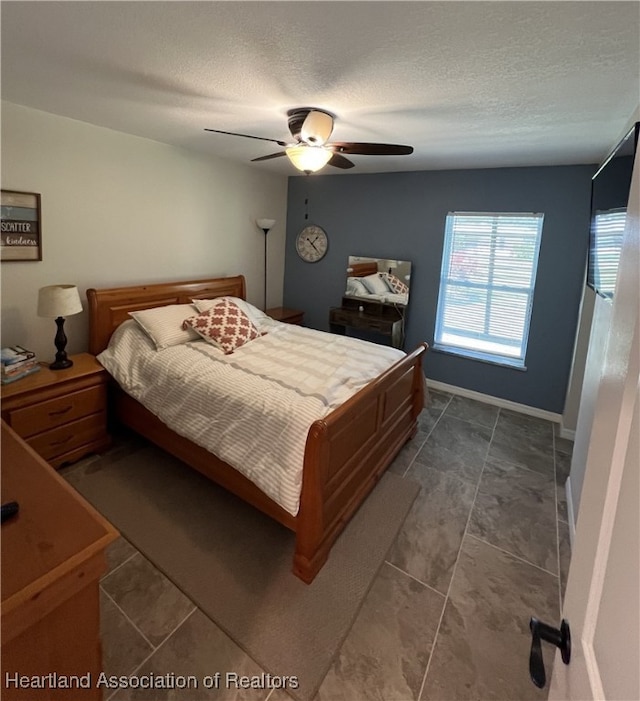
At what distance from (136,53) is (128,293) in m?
1.94

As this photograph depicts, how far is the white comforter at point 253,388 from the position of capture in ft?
6.37

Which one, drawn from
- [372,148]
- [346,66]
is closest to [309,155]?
[372,148]

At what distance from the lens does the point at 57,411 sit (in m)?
2.52

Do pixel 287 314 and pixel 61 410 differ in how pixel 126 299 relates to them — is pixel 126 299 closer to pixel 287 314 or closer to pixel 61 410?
pixel 61 410

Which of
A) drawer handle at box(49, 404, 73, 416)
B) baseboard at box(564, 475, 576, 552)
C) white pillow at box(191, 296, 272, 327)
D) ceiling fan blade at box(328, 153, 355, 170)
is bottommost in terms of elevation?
baseboard at box(564, 475, 576, 552)

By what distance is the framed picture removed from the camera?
2514mm

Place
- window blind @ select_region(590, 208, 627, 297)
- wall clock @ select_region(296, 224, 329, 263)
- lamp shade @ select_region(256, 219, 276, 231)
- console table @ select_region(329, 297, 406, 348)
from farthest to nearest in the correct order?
wall clock @ select_region(296, 224, 329, 263)
lamp shade @ select_region(256, 219, 276, 231)
console table @ select_region(329, 297, 406, 348)
window blind @ select_region(590, 208, 627, 297)

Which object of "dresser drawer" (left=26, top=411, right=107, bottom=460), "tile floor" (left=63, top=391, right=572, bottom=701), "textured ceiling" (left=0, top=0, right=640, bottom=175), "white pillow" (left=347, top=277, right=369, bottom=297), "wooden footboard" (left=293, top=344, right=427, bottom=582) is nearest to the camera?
"textured ceiling" (left=0, top=0, right=640, bottom=175)

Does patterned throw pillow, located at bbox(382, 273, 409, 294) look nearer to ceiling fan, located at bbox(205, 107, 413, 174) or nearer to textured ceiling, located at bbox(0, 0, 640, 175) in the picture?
textured ceiling, located at bbox(0, 0, 640, 175)

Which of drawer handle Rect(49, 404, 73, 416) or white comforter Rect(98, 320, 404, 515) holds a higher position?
white comforter Rect(98, 320, 404, 515)

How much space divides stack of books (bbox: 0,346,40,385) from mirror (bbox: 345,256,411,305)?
3.21 meters

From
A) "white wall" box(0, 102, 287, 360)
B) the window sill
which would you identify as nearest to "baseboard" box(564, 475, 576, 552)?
the window sill

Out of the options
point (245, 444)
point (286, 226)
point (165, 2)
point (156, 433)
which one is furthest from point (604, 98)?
point (286, 226)

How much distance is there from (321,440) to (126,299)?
232cm
